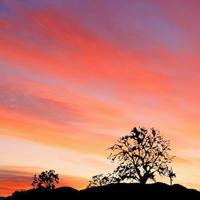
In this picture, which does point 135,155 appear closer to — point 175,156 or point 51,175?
point 175,156

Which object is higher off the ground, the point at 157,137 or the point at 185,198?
the point at 157,137

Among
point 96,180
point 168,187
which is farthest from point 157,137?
point 168,187

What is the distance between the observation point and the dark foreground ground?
106 ft

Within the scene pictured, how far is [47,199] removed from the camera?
34375mm

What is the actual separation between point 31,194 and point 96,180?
4479 cm

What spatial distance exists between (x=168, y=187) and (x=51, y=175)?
225 feet

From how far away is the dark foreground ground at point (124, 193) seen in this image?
3228 centimetres

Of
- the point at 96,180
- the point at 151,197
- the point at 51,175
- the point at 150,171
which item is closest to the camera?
the point at 151,197

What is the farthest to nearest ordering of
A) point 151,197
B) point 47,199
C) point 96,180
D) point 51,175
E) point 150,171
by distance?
point 51,175
point 96,180
point 150,171
point 47,199
point 151,197

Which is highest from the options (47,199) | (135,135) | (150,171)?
(135,135)

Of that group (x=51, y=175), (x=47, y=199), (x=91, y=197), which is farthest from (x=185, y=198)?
(x=51, y=175)

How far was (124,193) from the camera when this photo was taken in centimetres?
3284

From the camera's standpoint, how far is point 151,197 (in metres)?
32.0

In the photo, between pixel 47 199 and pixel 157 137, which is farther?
pixel 157 137
